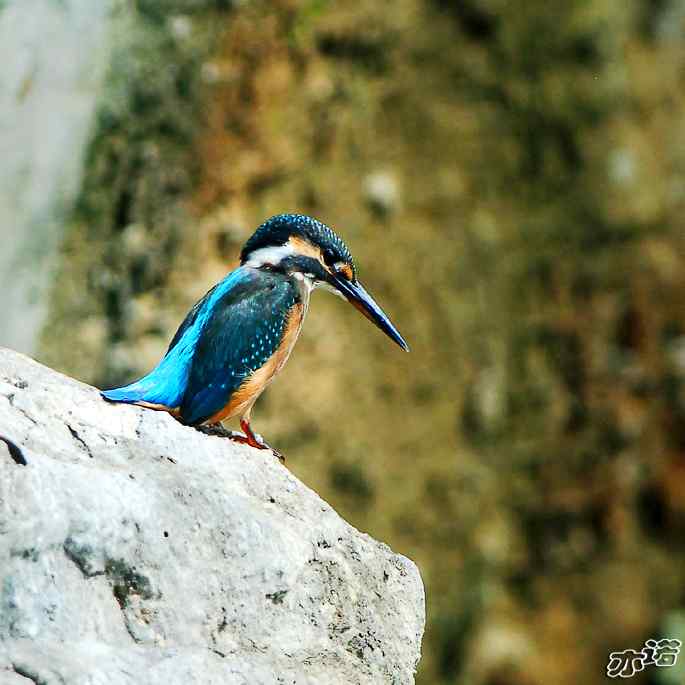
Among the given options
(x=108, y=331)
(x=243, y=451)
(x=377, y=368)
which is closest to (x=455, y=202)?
(x=377, y=368)

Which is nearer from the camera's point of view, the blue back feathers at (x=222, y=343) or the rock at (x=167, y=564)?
the rock at (x=167, y=564)

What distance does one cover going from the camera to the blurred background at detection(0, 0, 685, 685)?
651cm

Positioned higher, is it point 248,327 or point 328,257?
point 328,257

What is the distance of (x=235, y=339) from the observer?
3.73 m

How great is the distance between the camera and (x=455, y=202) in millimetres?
6719

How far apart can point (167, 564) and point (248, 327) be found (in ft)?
4.09

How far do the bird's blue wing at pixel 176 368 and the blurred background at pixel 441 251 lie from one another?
2736mm

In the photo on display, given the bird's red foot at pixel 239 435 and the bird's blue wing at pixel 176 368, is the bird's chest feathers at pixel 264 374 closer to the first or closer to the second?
the bird's red foot at pixel 239 435

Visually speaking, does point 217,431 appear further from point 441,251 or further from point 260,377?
point 441,251

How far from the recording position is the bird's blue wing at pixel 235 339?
359 centimetres

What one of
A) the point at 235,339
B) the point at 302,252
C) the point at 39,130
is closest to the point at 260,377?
the point at 235,339

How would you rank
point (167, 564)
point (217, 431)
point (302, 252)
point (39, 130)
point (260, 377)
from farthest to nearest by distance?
point (39, 130)
point (302, 252)
point (260, 377)
point (217, 431)
point (167, 564)

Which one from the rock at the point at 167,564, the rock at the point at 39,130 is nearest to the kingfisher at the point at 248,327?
the rock at the point at 167,564

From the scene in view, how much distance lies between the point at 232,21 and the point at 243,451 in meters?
4.10
